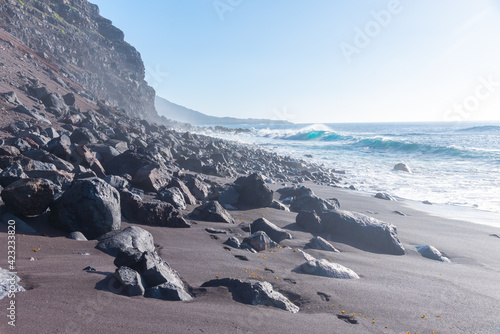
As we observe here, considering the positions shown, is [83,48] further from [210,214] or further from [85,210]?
[85,210]

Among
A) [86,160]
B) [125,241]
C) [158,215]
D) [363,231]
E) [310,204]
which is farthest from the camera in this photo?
[310,204]

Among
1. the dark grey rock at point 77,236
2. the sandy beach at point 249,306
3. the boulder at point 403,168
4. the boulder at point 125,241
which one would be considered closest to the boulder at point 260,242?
the sandy beach at point 249,306

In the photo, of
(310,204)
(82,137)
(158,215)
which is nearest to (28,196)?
(158,215)

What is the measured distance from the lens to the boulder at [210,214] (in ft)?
17.2

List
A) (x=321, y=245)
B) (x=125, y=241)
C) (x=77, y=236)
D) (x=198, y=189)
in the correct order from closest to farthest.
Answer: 1. (x=125, y=241)
2. (x=77, y=236)
3. (x=321, y=245)
4. (x=198, y=189)

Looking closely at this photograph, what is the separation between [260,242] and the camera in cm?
427

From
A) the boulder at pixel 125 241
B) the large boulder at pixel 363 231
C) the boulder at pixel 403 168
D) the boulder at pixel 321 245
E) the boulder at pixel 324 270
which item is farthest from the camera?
the boulder at pixel 403 168

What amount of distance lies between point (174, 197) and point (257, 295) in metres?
3.19

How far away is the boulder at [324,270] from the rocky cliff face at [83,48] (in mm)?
23434

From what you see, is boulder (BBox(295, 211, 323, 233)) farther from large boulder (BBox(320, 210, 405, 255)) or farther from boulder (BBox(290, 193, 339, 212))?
boulder (BBox(290, 193, 339, 212))

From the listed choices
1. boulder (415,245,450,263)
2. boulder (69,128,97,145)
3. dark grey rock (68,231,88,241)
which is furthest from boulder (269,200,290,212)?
boulder (69,128,97,145)

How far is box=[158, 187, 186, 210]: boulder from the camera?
18.0 ft

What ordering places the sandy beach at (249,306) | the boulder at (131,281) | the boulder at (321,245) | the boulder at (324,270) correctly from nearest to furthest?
the sandy beach at (249,306) → the boulder at (131,281) → the boulder at (324,270) → the boulder at (321,245)

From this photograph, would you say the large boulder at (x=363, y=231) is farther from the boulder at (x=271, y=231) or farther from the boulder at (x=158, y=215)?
the boulder at (x=158, y=215)
